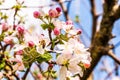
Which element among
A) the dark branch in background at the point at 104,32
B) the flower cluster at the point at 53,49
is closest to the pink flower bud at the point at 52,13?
the flower cluster at the point at 53,49

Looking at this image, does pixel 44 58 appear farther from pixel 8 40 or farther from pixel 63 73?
pixel 8 40

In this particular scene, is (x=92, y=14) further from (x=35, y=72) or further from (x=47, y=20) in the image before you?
(x=47, y=20)

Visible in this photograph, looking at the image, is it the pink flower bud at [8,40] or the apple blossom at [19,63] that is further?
the pink flower bud at [8,40]

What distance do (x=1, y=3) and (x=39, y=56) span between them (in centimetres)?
62

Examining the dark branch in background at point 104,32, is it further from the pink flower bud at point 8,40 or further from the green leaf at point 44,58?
the green leaf at point 44,58

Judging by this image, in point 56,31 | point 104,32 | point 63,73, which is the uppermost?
point 104,32

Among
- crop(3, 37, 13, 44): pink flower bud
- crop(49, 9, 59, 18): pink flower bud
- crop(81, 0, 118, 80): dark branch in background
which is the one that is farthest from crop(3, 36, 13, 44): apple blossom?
crop(81, 0, 118, 80): dark branch in background

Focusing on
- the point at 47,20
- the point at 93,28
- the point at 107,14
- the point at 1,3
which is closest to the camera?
the point at 47,20

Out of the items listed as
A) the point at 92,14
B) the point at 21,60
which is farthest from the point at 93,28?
the point at 21,60

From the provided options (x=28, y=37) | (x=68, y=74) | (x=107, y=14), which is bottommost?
(x=68, y=74)

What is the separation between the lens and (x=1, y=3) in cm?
176

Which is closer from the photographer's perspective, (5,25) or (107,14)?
(5,25)

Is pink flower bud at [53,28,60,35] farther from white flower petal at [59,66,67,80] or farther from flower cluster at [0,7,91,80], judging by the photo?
white flower petal at [59,66,67,80]

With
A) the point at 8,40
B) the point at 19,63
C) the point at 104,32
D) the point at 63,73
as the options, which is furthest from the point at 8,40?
the point at 104,32
